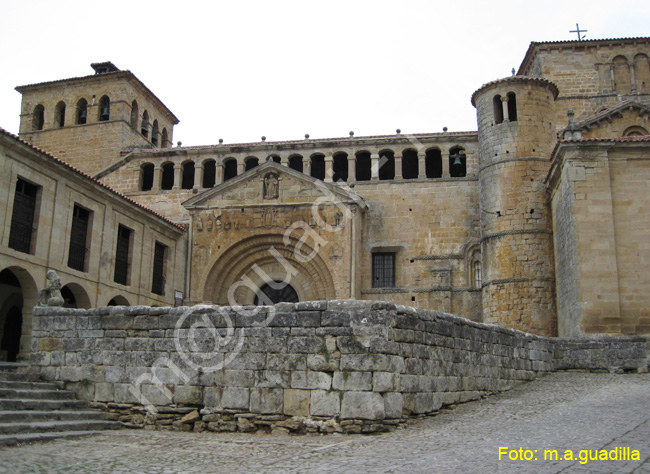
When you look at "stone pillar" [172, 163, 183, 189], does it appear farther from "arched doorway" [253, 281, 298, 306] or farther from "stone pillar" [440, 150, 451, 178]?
"stone pillar" [440, 150, 451, 178]

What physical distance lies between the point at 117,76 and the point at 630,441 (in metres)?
24.9

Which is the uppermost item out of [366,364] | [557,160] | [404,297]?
[557,160]

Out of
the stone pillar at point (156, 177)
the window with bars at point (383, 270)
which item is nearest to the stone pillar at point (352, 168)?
the window with bars at point (383, 270)

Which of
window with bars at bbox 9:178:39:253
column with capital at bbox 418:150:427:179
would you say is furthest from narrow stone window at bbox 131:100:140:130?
column with capital at bbox 418:150:427:179

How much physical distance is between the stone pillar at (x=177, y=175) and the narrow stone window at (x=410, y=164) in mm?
8109

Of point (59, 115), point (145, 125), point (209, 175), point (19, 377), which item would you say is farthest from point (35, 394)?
point (59, 115)

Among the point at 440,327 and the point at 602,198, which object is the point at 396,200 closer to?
the point at 602,198

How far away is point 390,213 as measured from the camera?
73.5 ft

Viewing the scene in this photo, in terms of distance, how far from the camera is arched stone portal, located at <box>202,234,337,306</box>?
21.4m

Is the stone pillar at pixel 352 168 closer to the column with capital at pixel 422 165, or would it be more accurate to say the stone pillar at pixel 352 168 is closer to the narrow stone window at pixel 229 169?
the column with capital at pixel 422 165

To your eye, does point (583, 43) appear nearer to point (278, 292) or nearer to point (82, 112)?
point (278, 292)

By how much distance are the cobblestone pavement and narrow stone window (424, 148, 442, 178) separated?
46.4 feet

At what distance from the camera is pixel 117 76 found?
89.1 feet

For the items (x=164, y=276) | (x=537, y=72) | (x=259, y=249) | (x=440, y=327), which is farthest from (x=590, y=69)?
(x=440, y=327)
